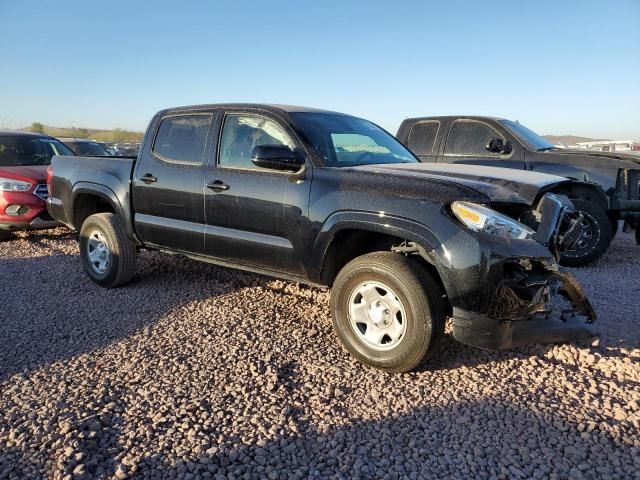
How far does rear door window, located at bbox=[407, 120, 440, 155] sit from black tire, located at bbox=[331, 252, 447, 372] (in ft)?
17.2

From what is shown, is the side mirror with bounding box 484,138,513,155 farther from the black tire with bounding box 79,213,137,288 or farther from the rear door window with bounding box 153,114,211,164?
the black tire with bounding box 79,213,137,288

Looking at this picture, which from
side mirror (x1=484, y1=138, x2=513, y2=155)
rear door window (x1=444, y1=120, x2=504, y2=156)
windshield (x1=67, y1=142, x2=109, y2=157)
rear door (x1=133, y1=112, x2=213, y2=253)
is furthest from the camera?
windshield (x1=67, y1=142, x2=109, y2=157)

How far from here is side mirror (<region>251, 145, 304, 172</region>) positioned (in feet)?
12.2

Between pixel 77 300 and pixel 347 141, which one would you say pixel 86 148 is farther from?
pixel 347 141

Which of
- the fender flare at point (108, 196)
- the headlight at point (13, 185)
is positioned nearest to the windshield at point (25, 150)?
the headlight at point (13, 185)

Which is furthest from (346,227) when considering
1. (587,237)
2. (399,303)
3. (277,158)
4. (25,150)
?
(25,150)

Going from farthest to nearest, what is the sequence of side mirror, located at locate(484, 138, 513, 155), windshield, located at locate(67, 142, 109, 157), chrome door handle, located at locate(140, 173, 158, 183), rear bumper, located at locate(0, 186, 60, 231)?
windshield, located at locate(67, 142, 109, 157) < rear bumper, located at locate(0, 186, 60, 231) < side mirror, located at locate(484, 138, 513, 155) < chrome door handle, located at locate(140, 173, 158, 183)

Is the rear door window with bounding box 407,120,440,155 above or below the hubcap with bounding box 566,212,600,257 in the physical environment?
above

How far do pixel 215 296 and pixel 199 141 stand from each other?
1.50 meters

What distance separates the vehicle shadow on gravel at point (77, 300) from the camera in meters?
3.82

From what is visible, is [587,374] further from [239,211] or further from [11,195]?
[11,195]

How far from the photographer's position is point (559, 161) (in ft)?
23.1

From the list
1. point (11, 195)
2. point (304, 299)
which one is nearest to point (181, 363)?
point (304, 299)

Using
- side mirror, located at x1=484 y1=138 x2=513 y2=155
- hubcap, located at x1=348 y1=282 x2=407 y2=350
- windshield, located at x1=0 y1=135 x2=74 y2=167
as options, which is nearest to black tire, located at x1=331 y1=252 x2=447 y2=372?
hubcap, located at x1=348 y1=282 x2=407 y2=350
